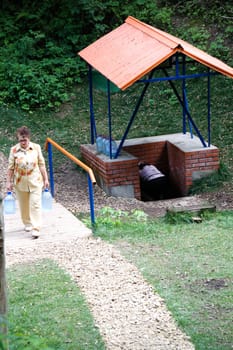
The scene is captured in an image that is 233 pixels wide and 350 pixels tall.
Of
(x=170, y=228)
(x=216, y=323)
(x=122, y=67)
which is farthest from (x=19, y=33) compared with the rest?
(x=216, y=323)

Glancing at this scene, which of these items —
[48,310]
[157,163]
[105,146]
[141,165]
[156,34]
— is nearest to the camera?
[48,310]

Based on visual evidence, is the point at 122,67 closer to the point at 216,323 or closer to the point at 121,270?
the point at 121,270

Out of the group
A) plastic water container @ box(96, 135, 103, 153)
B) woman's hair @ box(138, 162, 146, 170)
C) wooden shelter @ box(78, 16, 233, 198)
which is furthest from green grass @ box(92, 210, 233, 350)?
woman's hair @ box(138, 162, 146, 170)

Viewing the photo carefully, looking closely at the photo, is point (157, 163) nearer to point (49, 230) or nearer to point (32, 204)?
point (49, 230)

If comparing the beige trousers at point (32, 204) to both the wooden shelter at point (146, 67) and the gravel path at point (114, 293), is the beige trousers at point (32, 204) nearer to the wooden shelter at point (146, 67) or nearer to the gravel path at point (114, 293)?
the gravel path at point (114, 293)

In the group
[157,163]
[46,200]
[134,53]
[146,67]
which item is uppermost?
[134,53]

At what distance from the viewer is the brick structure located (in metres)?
13.7

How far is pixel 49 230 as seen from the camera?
10133 mm

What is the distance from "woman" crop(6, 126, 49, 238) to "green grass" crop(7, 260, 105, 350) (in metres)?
Answer: 1.27

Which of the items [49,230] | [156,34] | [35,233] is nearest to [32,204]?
[35,233]

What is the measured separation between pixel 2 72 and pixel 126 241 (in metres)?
9.67

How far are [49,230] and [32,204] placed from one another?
0.54 meters

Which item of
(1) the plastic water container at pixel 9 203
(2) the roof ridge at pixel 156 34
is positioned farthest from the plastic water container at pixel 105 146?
(1) the plastic water container at pixel 9 203

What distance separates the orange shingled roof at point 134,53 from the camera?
1239 cm
